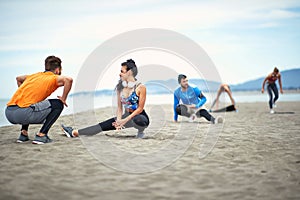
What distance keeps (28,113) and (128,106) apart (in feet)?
6.46

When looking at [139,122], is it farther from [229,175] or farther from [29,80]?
[229,175]

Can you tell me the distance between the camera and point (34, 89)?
586 centimetres

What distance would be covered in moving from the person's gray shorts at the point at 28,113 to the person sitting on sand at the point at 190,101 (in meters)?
4.81

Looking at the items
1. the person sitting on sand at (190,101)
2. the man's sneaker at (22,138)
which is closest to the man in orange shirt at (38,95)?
the man's sneaker at (22,138)

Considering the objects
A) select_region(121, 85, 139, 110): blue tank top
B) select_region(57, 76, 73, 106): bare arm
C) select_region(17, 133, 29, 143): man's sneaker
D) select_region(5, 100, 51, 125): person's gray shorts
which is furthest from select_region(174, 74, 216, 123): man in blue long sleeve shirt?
select_region(17, 133, 29, 143): man's sneaker

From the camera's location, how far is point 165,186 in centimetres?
370

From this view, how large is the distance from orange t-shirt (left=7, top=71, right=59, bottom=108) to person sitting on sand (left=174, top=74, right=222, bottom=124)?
4817mm

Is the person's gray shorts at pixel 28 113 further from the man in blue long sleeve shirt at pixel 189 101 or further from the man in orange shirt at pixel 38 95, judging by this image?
the man in blue long sleeve shirt at pixel 189 101

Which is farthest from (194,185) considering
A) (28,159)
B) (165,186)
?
(28,159)

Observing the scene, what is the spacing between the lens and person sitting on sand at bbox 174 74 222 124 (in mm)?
9969

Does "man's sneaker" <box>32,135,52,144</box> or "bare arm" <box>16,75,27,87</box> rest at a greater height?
"bare arm" <box>16,75,27,87</box>

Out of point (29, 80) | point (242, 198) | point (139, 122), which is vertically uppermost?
point (29, 80)

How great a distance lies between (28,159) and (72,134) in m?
2.09

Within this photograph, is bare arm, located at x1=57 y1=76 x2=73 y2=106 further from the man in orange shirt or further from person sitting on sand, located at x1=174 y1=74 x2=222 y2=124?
person sitting on sand, located at x1=174 y1=74 x2=222 y2=124
